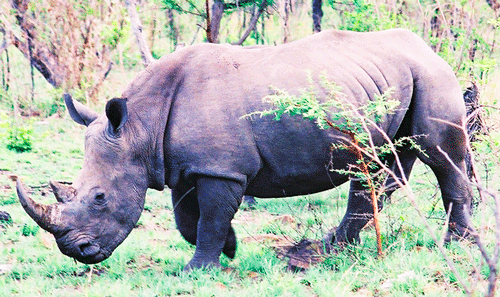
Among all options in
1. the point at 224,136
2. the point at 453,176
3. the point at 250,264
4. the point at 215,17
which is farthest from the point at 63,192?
the point at 215,17

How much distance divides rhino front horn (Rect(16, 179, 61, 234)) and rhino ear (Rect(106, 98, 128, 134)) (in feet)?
2.19

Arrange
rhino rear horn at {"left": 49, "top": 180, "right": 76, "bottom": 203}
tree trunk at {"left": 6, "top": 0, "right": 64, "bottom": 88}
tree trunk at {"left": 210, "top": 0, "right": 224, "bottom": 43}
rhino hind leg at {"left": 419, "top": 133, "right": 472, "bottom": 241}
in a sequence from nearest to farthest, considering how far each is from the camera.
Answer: rhino rear horn at {"left": 49, "top": 180, "right": 76, "bottom": 203}, rhino hind leg at {"left": 419, "top": 133, "right": 472, "bottom": 241}, tree trunk at {"left": 210, "top": 0, "right": 224, "bottom": 43}, tree trunk at {"left": 6, "top": 0, "right": 64, "bottom": 88}

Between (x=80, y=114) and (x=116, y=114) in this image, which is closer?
(x=116, y=114)

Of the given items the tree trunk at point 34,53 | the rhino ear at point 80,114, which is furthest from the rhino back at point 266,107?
the tree trunk at point 34,53

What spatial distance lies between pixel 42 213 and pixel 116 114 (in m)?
0.83

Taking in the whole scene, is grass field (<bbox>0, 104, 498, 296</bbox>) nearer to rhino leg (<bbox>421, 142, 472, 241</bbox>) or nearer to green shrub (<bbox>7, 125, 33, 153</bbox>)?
rhino leg (<bbox>421, 142, 472, 241</bbox>)

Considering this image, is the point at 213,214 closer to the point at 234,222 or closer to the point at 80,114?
the point at 80,114

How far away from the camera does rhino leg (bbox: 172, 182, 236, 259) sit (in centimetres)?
542

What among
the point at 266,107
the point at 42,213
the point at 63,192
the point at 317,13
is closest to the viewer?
the point at 42,213

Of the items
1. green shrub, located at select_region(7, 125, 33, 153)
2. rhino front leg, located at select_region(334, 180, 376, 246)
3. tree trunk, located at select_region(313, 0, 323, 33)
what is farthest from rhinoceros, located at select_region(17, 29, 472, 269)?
tree trunk, located at select_region(313, 0, 323, 33)

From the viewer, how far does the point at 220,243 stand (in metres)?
5.07

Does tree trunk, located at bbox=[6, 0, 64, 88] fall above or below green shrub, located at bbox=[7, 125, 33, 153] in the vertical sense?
above

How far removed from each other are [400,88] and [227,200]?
5.18ft

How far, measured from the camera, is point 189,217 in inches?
217
